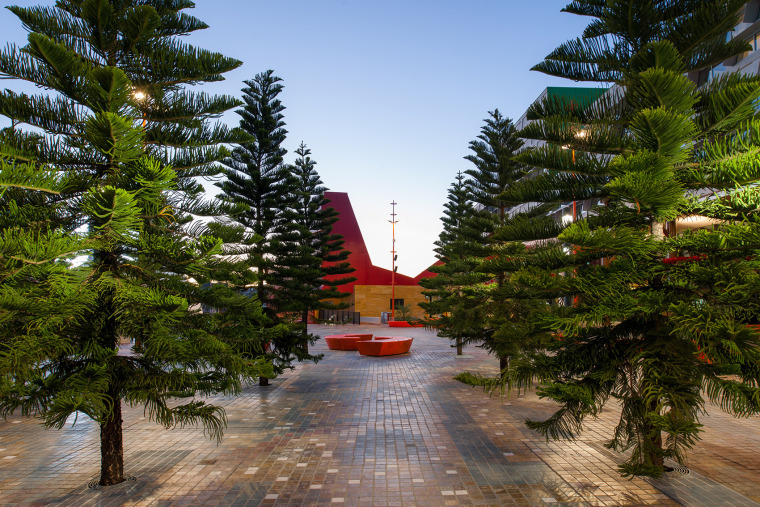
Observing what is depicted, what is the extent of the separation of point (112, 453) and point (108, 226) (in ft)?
7.93

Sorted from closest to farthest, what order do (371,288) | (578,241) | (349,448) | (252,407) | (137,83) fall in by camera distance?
(578,241), (137,83), (349,448), (252,407), (371,288)

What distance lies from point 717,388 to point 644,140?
178cm

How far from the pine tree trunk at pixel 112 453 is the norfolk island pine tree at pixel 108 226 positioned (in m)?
0.01

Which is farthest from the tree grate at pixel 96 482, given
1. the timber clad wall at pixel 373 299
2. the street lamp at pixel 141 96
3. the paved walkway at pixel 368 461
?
the timber clad wall at pixel 373 299

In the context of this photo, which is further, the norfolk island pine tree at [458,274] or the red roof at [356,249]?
the red roof at [356,249]

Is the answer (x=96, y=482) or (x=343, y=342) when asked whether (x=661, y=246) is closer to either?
(x=96, y=482)

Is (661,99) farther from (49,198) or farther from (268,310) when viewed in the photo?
(268,310)

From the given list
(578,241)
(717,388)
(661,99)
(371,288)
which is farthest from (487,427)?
(371,288)

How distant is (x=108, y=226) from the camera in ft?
9.87

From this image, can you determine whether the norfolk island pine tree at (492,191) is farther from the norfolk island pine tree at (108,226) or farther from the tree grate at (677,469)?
the norfolk island pine tree at (108,226)

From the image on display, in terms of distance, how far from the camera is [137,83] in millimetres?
4391

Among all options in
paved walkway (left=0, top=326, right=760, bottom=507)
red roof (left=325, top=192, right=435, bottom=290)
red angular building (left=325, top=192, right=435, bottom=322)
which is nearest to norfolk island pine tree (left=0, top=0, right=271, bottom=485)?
paved walkway (left=0, top=326, right=760, bottom=507)

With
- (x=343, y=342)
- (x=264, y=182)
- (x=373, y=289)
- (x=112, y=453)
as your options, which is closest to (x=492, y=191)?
(x=264, y=182)

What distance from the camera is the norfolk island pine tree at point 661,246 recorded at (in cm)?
283
